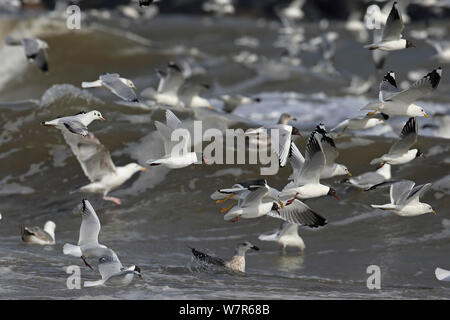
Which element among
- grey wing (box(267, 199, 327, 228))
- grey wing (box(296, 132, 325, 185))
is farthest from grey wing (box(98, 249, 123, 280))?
grey wing (box(296, 132, 325, 185))

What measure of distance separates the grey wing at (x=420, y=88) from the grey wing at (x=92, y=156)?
297 centimetres

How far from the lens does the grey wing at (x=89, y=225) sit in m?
7.83

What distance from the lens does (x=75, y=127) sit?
8539mm

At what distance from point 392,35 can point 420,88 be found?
4.44 ft

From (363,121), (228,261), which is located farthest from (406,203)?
(228,261)

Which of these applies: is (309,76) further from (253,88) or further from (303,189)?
(303,189)

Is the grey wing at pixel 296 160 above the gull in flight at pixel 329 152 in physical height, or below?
below

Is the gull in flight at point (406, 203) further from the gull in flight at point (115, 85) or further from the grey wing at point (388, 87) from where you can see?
the gull in flight at point (115, 85)

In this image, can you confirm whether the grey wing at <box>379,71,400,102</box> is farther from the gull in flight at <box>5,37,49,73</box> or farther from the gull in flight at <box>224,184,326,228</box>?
the gull in flight at <box>5,37,49,73</box>

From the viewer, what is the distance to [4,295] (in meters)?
7.19

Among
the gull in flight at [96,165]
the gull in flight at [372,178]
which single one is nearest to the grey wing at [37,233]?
the gull in flight at [96,165]

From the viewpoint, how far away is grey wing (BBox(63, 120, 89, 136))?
841 cm

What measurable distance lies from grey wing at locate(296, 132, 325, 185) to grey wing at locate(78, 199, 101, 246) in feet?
6.21
